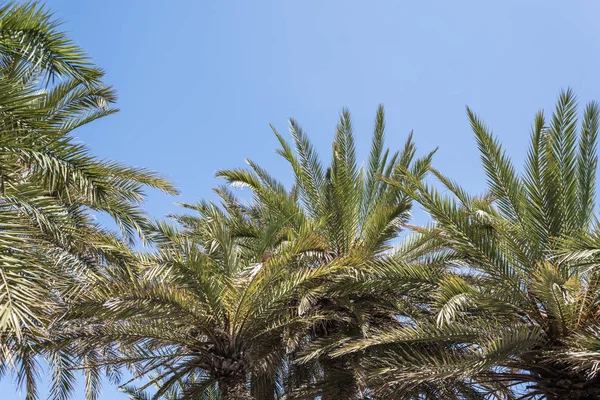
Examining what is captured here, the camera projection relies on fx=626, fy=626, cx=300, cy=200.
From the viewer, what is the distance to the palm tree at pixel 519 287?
336 inches

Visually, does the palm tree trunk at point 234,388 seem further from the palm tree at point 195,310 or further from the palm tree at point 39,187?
the palm tree at point 39,187

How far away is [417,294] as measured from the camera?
11039 mm

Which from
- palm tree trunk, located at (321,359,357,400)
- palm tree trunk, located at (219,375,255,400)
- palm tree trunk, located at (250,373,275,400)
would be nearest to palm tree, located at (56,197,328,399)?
palm tree trunk, located at (219,375,255,400)

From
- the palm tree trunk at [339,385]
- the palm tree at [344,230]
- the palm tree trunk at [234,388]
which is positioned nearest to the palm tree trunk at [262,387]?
the palm tree at [344,230]

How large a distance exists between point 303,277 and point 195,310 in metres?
1.74

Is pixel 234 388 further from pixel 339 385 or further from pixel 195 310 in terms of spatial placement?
pixel 339 385

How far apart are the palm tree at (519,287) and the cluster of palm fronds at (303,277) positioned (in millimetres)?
32

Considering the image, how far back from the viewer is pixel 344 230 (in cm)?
1223

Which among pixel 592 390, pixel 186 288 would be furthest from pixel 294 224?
pixel 592 390

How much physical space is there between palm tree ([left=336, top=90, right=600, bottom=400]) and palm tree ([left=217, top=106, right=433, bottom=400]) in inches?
34.0

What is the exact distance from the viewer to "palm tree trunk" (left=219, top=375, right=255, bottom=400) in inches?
373

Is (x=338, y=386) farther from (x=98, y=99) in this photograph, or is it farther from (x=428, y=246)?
(x=98, y=99)

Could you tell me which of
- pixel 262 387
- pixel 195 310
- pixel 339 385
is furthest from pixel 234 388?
pixel 262 387

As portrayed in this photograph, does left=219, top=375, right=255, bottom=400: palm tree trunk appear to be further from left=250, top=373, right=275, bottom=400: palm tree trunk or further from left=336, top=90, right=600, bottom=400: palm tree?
left=250, top=373, right=275, bottom=400: palm tree trunk
